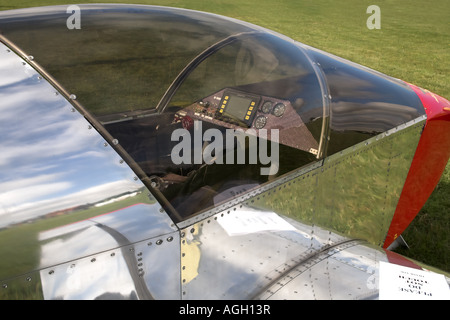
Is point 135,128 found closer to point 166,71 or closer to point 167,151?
point 167,151

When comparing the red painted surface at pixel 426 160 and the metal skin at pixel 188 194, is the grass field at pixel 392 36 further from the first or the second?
the metal skin at pixel 188 194

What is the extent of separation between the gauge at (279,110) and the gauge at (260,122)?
0.06 meters

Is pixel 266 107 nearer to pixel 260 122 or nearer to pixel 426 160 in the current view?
pixel 260 122

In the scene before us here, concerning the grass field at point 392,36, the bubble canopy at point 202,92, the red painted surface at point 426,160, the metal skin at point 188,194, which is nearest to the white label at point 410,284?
the metal skin at point 188,194

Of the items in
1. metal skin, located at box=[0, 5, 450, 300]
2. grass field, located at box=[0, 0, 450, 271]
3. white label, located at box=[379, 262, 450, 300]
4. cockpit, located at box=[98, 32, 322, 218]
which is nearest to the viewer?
metal skin, located at box=[0, 5, 450, 300]

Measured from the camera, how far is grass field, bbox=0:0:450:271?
386cm

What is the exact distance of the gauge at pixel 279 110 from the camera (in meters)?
2.10

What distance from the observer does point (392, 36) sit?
1501 cm

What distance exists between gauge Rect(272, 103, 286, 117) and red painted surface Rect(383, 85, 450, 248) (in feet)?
3.91

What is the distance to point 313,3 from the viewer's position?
961 inches

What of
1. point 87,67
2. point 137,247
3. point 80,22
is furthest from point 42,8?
point 137,247

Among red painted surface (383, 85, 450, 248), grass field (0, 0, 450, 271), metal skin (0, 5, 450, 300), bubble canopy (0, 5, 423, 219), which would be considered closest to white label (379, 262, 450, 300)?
metal skin (0, 5, 450, 300)

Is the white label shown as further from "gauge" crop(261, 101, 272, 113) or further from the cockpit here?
"gauge" crop(261, 101, 272, 113)
